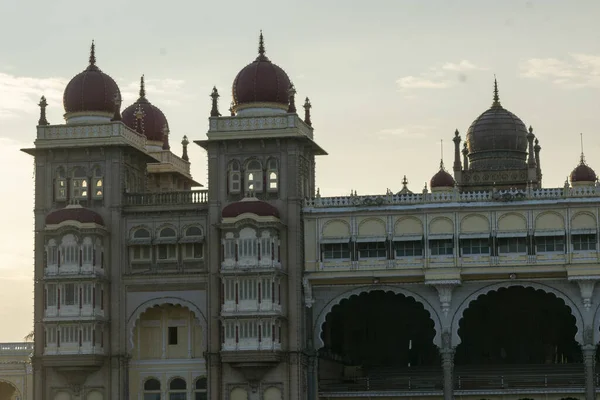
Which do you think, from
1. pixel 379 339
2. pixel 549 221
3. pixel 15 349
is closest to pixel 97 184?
pixel 15 349

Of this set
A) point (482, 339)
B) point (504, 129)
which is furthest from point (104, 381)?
point (504, 129)

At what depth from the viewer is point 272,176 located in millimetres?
73938

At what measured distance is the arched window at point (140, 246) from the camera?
74375mm

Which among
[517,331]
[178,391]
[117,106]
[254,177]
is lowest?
[178,391]

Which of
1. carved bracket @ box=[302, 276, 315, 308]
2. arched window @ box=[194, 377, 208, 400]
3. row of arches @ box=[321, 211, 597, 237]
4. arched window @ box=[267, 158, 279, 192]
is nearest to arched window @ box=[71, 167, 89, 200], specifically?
arched window @ box=[267, 158, 279, 192]

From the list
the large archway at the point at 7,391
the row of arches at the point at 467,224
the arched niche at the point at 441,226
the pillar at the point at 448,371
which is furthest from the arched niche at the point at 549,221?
the large archway at the point at 7,391

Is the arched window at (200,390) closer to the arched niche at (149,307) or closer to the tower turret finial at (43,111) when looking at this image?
the arched niche at (149,307)

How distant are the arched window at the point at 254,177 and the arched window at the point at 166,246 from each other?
450 centimetres

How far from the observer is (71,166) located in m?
75.7

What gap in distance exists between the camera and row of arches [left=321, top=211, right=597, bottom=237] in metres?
71.4

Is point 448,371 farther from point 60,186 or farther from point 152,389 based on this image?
point 60,186

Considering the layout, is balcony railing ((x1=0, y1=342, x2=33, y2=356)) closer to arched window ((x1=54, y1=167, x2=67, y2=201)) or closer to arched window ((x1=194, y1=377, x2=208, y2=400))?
arched window ((x1=54, y1=167, x2=67, y2=201))

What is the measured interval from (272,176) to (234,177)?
192 centimetres

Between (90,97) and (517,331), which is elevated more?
(90,97)
